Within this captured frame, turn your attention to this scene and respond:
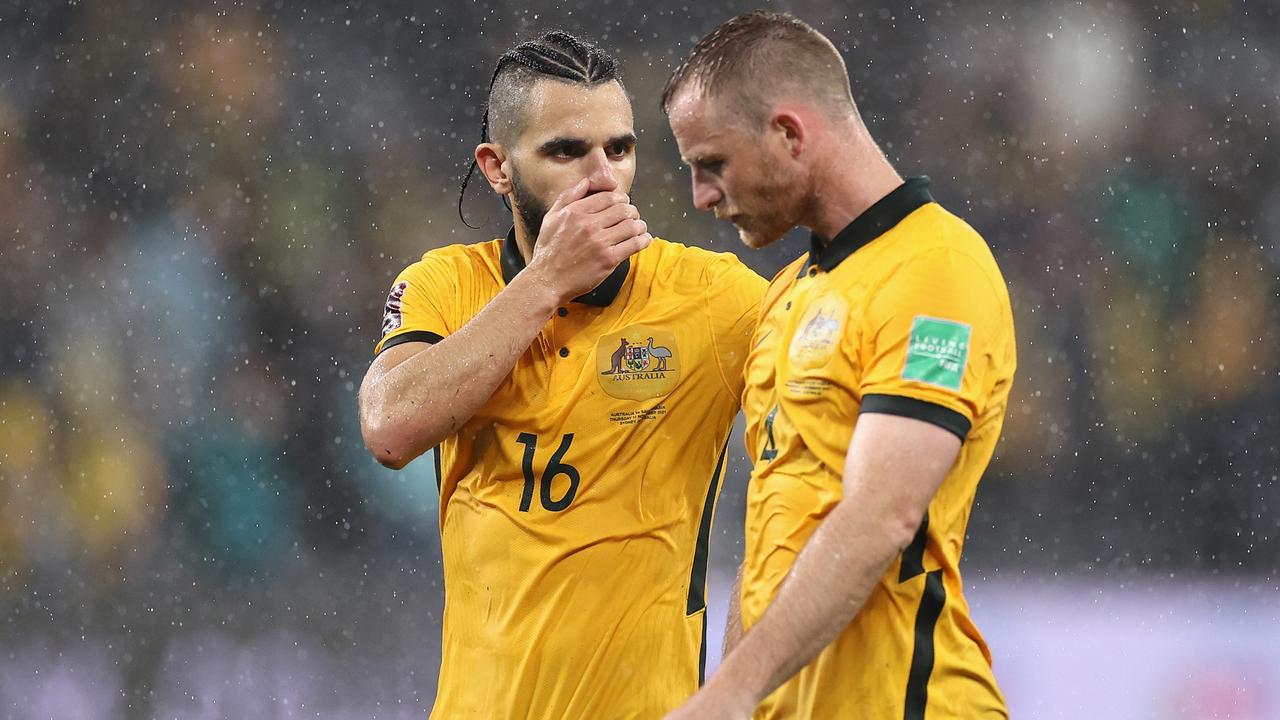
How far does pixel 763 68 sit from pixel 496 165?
2.57 ft

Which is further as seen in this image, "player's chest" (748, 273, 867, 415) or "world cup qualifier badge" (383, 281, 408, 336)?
"world cup qualifier badge" (383, 281, 408, 336)

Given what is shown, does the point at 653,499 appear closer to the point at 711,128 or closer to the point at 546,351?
the point at 546,351

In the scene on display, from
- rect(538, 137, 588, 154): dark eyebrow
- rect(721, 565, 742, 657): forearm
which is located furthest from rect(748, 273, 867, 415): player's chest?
rect(538, 137, 588, 154): dark eyebrow

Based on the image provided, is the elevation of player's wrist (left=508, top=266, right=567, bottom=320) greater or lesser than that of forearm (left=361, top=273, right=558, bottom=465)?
greater

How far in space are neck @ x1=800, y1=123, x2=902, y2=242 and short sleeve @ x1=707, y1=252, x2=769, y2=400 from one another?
1.54 feet

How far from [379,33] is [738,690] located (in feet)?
17.4

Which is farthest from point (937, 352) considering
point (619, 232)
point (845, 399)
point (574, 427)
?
point (574, 427)

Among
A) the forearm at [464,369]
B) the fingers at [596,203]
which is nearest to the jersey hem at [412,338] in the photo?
the forearm at [464,369]

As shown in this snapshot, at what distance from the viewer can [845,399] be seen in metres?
1.76

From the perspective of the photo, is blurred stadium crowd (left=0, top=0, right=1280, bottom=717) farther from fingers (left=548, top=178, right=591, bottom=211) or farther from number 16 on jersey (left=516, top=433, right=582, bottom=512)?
fingers (left=548, top=178, right=591, bottom=211)

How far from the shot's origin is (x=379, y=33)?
6.37 metres

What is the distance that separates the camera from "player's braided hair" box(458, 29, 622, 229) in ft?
7.83

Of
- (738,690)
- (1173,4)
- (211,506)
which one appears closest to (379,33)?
(211,506)

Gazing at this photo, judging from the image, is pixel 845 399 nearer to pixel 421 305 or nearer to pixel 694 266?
pixel 694 266
